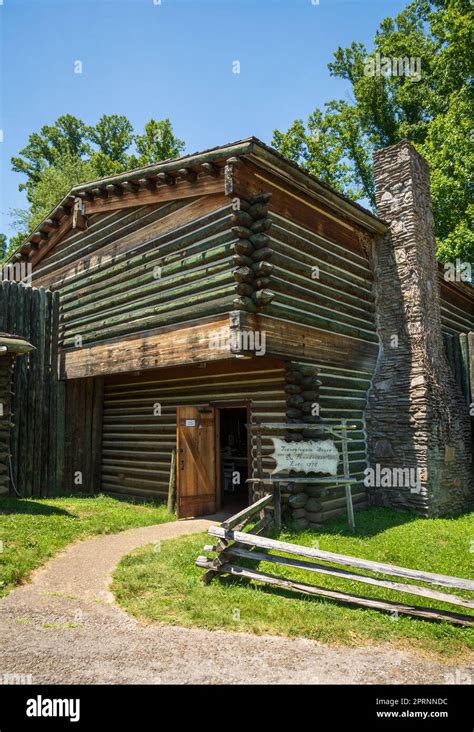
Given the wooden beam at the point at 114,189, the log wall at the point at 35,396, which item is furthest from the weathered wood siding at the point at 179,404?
the wooden beam at the point at 114,189

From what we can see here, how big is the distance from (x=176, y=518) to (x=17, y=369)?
18.8 feet

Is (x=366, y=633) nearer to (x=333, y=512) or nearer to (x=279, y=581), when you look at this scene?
(x=279, y=581)

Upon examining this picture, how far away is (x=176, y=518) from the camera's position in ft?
37.3

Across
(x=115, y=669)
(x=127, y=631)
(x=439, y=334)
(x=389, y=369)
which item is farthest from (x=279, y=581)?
(x=439, y=334)

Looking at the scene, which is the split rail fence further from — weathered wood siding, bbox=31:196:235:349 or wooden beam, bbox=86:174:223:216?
wooden beam, bbox=86:174:223:216

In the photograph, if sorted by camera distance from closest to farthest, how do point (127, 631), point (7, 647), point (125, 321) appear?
1. point (7, 647)
2. point (127, 631)
3. point (125, 321)

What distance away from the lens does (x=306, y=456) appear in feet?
31.2

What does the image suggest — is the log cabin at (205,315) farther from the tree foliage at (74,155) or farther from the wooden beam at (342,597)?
the tree foliage at (74,155)

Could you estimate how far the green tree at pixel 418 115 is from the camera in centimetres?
2114

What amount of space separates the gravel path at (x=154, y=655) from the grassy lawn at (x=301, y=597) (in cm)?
27

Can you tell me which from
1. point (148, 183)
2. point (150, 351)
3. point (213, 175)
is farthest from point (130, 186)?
point (150, 351)

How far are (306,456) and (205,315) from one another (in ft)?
11.0

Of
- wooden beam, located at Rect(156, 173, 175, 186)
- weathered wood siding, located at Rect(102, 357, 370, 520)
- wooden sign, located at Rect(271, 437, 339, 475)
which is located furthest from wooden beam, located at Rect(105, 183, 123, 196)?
wooden sign, located at Rect(271, 437, 339, 475)

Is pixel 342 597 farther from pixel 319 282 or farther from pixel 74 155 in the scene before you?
pixel 74 155
